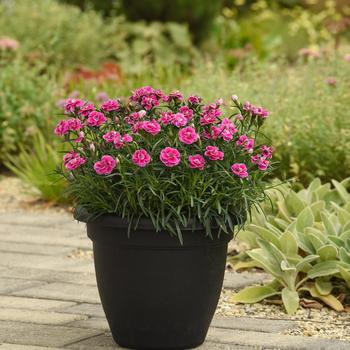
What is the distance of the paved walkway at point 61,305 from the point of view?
347cm

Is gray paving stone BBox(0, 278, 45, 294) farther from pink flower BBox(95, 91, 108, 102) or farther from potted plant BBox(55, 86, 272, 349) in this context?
pink flower BBox(95, 91, 108, 102)

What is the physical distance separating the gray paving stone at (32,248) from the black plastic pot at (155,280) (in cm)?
174

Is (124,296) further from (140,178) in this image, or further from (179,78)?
(179,78)

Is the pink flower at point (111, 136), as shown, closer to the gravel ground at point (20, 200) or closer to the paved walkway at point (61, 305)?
the paved walkway at point (61, 305)

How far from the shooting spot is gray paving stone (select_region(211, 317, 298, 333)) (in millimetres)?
3691

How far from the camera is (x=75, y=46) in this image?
10.3m

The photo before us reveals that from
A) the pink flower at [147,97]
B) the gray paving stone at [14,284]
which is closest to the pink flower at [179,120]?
the pink flower at [147,97]

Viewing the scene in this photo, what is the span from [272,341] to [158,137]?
36.6 inches

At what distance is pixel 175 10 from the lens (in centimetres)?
1284

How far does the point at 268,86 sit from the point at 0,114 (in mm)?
2193

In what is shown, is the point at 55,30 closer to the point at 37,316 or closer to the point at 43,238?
the point at 43,238

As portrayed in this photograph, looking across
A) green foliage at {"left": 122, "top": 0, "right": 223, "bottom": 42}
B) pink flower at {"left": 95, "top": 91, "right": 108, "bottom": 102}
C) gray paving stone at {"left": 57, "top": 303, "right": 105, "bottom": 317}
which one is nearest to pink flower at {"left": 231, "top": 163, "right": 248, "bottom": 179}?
gray paving stone at {"left": 57, "top": 303, "right": 105, "bottom": 317}

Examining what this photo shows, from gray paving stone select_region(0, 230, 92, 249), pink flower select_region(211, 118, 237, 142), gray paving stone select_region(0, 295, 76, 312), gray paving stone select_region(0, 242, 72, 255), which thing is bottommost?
gray paving stone select_region(0, 230, 92, 249)

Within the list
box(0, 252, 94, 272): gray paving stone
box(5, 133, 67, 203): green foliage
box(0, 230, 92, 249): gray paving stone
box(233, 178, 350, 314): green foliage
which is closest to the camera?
box(233, 178, 350, 314): green foliage
